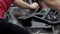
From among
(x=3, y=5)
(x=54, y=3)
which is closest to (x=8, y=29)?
(x=3, y=5)

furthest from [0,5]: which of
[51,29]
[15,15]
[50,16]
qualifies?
[50,16]

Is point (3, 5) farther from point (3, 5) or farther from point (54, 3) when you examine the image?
point (54, 3)

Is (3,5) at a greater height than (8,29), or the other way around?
(3,5)

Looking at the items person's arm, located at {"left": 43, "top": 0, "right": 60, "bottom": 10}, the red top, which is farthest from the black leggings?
person's arm, located at {"left": 43, "top": 0, "right": 60, "bottom": 10}

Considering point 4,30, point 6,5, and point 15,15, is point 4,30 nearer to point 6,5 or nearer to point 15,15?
point 6,5

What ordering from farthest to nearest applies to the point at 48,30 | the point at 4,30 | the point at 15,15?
the point at 48,30
the point at 15,15
the point at 4,30

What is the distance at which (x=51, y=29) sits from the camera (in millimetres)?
3729

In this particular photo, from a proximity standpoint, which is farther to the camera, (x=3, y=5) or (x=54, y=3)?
(x=3, y=5)

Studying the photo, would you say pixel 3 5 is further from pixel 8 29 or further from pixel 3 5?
pixel 8 29

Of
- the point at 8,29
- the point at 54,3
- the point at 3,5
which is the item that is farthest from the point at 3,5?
the point at 54,3

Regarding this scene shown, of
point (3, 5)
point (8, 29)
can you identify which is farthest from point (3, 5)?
point (8, 29)

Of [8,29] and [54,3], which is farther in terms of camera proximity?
[8,29]

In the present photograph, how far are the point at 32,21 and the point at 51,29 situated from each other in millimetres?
356

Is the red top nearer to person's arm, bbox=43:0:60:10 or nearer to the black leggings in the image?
the black leggings
